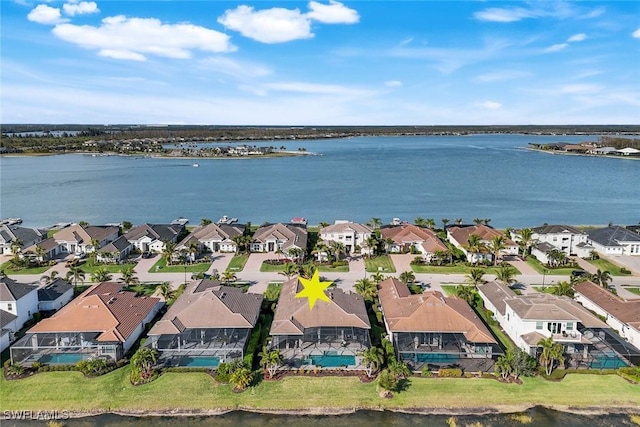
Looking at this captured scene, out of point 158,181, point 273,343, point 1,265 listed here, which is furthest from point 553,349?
point 158,181

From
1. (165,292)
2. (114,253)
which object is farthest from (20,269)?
(165,292)

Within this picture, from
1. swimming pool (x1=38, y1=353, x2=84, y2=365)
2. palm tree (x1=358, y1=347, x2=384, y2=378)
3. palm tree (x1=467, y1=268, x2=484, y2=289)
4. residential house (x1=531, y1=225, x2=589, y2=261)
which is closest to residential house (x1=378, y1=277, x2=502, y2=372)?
palm tree (x1=358, y1=347, x2=384, y2=378)

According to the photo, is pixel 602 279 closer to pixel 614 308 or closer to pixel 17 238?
pixel 614 308

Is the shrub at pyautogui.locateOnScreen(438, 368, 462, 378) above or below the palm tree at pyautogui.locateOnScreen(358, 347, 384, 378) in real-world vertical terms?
below

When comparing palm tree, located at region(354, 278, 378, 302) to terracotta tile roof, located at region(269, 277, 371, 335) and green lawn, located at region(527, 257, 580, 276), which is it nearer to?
terracotta tile roof, located at region(269, 277, 371, 335)

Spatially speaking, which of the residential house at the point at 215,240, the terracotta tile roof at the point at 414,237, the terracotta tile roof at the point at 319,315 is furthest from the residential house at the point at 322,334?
the residential house at the point at 215,240

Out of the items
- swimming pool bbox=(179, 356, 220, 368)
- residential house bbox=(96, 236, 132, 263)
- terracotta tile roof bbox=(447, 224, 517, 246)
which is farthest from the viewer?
terracotta tile roof bbox=(447, 224, 517, 246)

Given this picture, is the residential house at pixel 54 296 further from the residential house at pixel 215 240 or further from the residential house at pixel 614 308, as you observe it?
the residential house at pixel 614 308
